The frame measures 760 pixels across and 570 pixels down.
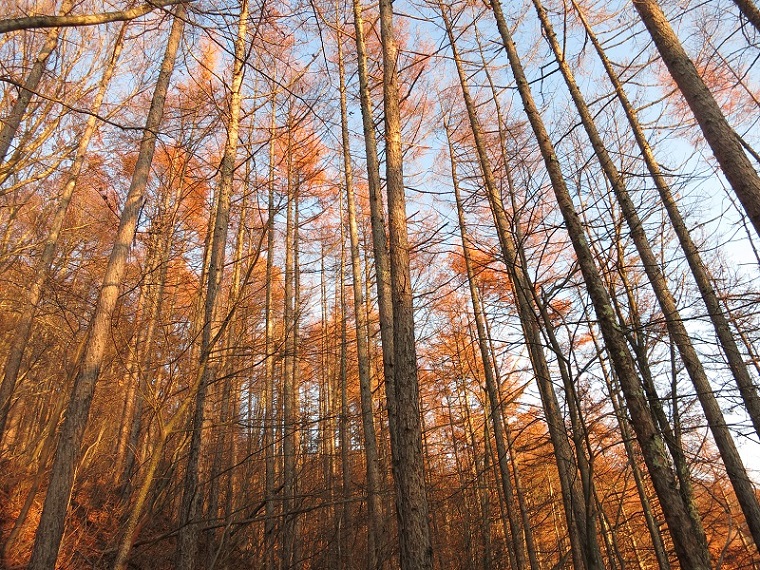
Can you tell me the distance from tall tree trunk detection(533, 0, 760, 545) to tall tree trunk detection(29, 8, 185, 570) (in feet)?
17.0

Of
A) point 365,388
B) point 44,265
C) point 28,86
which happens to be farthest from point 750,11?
point 44,265

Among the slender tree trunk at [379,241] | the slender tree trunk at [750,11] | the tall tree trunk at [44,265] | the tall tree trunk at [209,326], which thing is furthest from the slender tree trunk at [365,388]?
the slender tree trunk at [750,11]

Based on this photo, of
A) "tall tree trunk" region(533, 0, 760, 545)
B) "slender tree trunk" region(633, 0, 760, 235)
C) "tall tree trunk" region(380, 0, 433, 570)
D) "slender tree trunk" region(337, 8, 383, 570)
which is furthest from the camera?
"slender tree trunk" region(337, 8, 383, 570)

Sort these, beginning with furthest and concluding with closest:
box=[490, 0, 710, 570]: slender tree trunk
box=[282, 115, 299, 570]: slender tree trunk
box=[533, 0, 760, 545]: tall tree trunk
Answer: box=[282, 115, 299, 570]: slender tree trunk < box=[533, 0, 760, 545]: tall tree trunk < box=[490, 0, 710, 570]: slender tree trunk

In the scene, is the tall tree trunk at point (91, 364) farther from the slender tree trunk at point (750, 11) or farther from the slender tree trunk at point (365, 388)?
the slender tree trunk at point (750, 11)

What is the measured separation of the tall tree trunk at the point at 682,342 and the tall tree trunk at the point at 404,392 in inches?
108

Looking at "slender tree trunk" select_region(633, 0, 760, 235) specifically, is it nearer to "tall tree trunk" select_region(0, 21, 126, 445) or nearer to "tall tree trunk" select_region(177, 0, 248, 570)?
"tall tree trunk" select_region(177, 0, 248, 570)

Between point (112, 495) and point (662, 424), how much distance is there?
27.3ft

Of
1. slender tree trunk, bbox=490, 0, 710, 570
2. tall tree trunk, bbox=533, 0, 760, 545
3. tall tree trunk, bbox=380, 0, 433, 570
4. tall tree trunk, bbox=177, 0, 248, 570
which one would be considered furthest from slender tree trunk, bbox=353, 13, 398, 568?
tall tree trunk, bbox=533, 0, 760, 545

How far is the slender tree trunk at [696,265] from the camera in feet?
18.8

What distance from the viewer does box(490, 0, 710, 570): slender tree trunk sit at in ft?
8.91

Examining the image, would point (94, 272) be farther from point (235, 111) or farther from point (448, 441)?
point (448, 441)

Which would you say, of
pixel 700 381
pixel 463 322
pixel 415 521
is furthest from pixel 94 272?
pixel 700 381

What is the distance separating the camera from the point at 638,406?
10.5 feet
